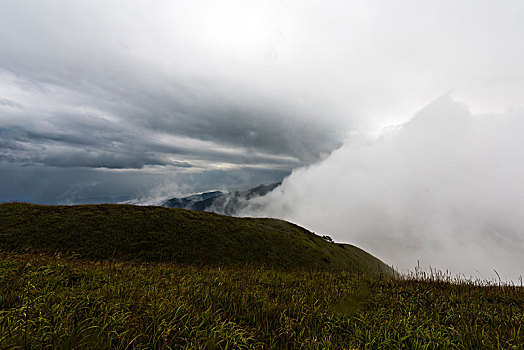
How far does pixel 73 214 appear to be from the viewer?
156 feet

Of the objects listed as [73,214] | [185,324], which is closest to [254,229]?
[73,214]

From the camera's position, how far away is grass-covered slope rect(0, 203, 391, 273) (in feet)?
128

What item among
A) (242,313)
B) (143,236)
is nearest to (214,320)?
(242,313)

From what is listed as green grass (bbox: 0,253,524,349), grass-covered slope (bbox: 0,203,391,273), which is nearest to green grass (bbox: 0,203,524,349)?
green grass (bbox: 0,253,524,349)

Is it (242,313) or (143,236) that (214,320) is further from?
(143,236)

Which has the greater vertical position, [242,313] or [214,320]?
[214,320]

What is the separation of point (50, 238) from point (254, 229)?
42.4 meters

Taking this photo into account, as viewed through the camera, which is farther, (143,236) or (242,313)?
(143,236)

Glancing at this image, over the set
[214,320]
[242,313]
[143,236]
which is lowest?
[143,236]

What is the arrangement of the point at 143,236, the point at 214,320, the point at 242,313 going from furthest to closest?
the point at 143,236
the point at 242,313
the point at 214,320

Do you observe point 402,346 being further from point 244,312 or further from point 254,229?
point 254,229

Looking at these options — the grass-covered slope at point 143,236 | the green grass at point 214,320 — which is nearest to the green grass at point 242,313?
the green grass at point 214,320

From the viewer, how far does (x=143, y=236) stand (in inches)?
1748

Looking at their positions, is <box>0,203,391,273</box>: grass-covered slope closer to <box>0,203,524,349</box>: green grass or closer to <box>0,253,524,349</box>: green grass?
<box>0,203,524,349</box>: green grass
